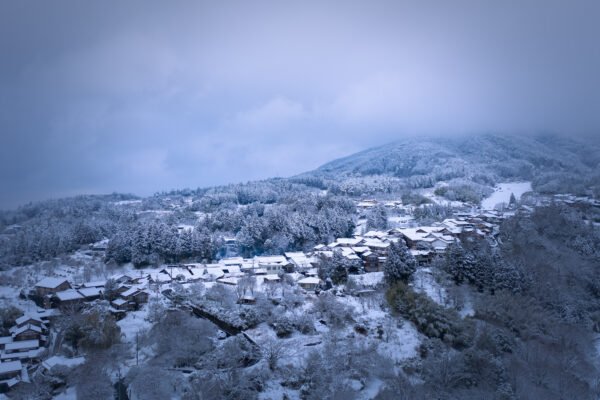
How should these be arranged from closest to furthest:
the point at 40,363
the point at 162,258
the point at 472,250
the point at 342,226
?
1. the point at 40,363
2. the point at 472,250
3. the point at 162,258
4. the point at 342,226

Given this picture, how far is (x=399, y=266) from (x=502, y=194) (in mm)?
52725

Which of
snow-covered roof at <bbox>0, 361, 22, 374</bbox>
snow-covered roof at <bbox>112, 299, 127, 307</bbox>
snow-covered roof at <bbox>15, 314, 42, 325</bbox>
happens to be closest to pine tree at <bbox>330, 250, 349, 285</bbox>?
snow-covered roof at <bbox>112, 299, 127, 307</bbox>

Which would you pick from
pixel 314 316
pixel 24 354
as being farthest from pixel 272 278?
pixel 24 354

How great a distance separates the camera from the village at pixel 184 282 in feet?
52.0

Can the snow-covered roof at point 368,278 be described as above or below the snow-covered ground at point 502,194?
above

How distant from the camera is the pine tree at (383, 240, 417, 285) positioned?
899 inches

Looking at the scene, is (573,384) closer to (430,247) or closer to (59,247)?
(430,247)

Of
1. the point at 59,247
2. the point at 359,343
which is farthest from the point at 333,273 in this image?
the point at 59,247

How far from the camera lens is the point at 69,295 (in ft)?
69.5

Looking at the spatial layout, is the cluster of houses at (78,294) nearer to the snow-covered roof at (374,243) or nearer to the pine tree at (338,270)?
the pine tree at (338,270)

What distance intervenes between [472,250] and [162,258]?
29.6 metres

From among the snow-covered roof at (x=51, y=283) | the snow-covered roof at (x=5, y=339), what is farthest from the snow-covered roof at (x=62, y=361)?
the snow-covered roof at (x=51, y=283)

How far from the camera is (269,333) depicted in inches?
736

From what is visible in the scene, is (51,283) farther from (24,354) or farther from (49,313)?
(24,354)
